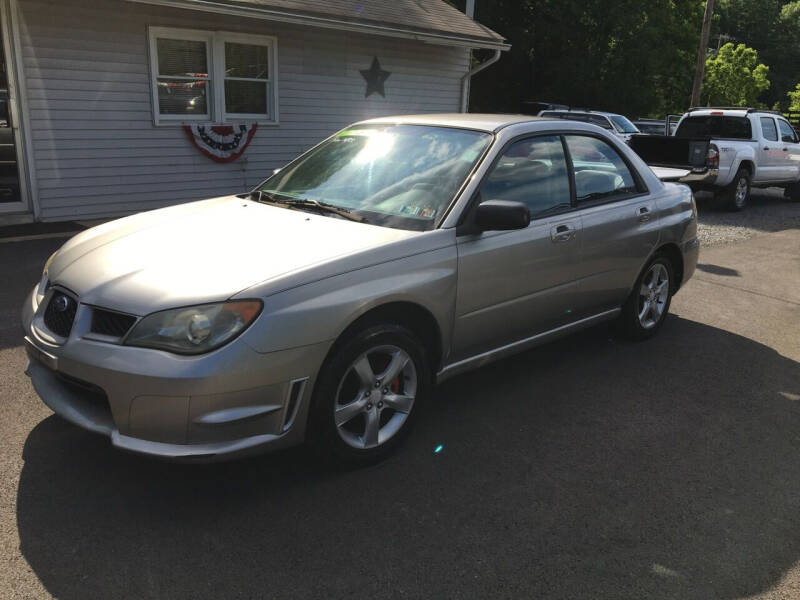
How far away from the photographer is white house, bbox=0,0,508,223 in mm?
9023

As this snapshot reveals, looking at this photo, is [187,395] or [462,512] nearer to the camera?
[187,395]

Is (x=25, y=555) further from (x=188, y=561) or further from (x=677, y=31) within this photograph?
(x=677, y=31)

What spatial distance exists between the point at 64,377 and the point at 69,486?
52 cm

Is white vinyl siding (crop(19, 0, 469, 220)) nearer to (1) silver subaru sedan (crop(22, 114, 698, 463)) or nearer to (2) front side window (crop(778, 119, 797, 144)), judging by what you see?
(1) silver subaru sedan (crop(22, 114, 698, 463))

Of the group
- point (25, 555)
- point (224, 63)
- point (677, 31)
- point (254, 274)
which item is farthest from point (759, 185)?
point (677, 31)

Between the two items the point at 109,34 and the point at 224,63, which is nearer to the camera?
Result: the point at 109,34

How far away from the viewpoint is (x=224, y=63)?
35.2 ft

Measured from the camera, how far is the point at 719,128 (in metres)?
14.0

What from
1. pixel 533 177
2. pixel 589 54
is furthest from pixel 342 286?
pixel 589 54

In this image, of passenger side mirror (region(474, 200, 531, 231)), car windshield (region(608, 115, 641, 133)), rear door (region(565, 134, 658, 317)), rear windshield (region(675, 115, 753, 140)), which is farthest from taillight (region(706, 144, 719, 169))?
passenger side mirror (region(474, 200, 531, 231))

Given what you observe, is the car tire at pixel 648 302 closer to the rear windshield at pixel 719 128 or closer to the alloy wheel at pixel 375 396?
the alloy wheel at pixel 375 396

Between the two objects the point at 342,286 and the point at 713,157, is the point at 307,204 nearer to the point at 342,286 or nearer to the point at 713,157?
the point at 342,286

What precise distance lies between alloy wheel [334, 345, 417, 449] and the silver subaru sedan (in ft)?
0.04

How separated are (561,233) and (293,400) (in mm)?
2113
